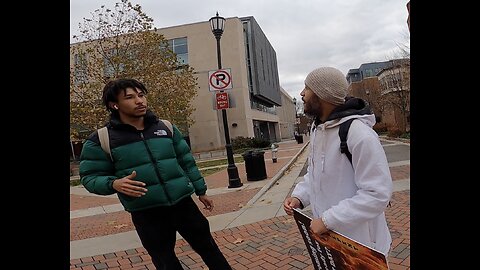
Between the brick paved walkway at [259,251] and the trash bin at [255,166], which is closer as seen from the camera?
the brick paved walkway at [259,251]

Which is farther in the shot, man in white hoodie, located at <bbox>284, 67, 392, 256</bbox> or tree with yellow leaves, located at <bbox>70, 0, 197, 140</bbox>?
tree with yellow leaves, located at <bbox>70, 0, 197, 140</bbox>

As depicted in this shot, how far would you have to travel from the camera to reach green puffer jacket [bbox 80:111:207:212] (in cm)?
245

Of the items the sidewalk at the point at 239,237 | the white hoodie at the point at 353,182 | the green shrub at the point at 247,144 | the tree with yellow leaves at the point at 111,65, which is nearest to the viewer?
the white hoodie at the point at 353,182

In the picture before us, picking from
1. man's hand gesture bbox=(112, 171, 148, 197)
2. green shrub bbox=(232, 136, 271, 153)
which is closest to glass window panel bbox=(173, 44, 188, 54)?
green shrub bbox=(232, 136, 271, 153)

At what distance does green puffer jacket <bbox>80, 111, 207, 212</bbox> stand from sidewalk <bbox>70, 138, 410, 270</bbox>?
5.55ft

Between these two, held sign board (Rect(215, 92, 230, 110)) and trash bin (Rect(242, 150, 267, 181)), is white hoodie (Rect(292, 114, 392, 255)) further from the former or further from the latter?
trash bin (Rect(242, 150, 267, 181))

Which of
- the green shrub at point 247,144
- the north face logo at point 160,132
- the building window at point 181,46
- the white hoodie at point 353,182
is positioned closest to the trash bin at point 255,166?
the north face logo at point 160,132

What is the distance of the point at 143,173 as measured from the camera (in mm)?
2471

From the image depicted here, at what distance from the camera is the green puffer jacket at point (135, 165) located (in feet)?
8.04

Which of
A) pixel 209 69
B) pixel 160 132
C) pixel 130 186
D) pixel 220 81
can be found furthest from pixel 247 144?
pixel 130 186

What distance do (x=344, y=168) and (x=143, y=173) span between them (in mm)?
1425

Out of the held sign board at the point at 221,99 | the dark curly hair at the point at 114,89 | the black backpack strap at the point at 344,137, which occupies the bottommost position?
the black backpack strap at the point at 344,137

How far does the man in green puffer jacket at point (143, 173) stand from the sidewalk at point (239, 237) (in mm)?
1444

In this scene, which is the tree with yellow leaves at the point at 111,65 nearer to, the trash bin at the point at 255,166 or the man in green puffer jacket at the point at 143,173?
the trash bin at the point at 255,166
